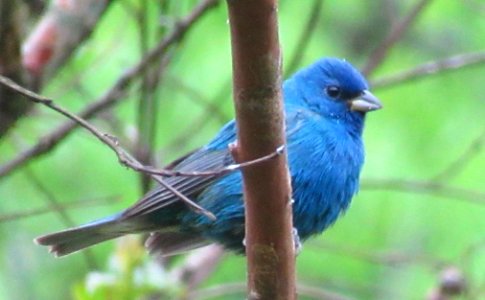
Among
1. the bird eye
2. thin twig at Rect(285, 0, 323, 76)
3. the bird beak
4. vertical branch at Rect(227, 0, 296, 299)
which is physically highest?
thin twig at Rect(285, 0, 323, 76)

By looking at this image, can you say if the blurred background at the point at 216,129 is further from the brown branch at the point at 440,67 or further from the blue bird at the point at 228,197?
the blue bird at the point at 228,197

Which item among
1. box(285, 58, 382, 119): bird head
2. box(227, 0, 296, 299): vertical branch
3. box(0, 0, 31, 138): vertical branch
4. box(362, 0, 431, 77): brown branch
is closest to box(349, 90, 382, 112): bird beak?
box(285, 58, 382, 119): bird head

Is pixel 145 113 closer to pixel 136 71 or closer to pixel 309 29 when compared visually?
pixel 136 71

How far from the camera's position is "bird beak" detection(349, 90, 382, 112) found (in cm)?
521

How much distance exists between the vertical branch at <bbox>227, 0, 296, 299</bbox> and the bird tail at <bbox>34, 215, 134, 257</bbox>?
1.54 meters

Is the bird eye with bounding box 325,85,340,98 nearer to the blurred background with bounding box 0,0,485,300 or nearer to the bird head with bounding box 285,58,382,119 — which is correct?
the bird head with bounding box 285,58,382,119

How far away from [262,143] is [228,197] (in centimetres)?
175

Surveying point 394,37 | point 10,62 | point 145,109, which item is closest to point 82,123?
point 10,62

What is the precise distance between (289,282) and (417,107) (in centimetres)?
389

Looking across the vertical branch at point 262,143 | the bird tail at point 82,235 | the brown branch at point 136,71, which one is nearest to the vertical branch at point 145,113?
the brown branch at point 136,71

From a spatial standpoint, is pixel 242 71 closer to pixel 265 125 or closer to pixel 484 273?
pixel 265 125

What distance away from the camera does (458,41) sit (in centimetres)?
841

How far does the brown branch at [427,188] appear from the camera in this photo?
5549 millimetres

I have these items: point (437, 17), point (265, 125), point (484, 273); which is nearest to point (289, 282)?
point (265, 125)
